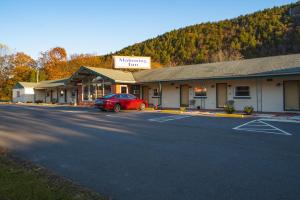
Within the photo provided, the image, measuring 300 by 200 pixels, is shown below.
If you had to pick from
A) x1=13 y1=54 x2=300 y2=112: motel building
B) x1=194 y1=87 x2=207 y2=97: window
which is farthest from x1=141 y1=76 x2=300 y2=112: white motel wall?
x1=194 y1=87 x2=207 y2=97: window

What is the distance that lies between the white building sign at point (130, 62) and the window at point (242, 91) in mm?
16576

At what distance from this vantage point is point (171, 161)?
21.3ft

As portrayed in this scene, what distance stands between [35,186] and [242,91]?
19764 millimetres

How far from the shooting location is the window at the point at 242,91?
21.8 metres

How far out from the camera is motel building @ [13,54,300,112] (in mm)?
19719

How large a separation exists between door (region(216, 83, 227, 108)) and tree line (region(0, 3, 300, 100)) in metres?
30.5

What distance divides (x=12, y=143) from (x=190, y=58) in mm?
52265

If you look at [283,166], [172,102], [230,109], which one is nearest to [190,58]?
[172,102]

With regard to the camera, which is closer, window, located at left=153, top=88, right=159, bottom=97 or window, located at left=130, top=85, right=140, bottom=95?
window, located at left=153, top=88, right=159, bottom=97

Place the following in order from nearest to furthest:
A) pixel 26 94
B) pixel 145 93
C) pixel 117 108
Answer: pixel 117 108
pixel 145 93
pixel 26 94

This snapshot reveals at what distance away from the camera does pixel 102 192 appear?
4.59 m

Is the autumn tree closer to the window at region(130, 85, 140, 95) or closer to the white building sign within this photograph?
the white building sign

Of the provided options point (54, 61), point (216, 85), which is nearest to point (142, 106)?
→ point (216, 85)

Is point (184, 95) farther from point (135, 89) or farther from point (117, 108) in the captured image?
point (117, 108)
